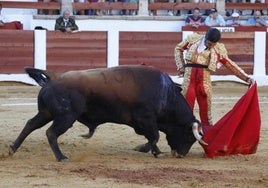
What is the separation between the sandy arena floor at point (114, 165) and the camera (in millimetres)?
6953

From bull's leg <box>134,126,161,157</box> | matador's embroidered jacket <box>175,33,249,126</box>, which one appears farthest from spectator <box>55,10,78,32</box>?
bull's leg <box>134,126,161,157</box>

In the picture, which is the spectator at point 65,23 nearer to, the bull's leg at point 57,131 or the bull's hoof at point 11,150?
the bull's hoof at point 11,150

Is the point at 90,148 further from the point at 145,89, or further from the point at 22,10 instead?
the point at 22,10

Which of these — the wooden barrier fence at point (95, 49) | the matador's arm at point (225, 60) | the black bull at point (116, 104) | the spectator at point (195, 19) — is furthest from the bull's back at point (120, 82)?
the spectator at point (195, 19)

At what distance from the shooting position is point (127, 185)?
267 inches

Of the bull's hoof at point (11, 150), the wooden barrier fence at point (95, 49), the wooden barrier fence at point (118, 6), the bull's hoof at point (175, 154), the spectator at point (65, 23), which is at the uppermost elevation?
the wooden barrier fence at point (118, 6)

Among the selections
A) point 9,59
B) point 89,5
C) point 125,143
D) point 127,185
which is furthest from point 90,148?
point 89,5

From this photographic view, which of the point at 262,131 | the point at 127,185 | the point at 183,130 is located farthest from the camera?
the point at 262,131

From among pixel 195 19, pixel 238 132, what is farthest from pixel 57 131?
pixel 195 19

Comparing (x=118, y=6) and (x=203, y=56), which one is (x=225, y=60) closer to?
(x=203, y=56)

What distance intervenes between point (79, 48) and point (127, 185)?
32.6 ft

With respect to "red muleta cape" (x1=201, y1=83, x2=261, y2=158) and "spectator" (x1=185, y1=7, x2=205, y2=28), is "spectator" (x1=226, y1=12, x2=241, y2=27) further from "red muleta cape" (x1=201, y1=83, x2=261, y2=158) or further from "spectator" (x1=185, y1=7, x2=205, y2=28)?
"red muleta cape" (x1=201, y1=83, x2=261, y2=158)

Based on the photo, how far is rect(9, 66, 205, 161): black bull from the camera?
315 inches

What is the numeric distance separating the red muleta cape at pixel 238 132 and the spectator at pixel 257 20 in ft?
32.9
